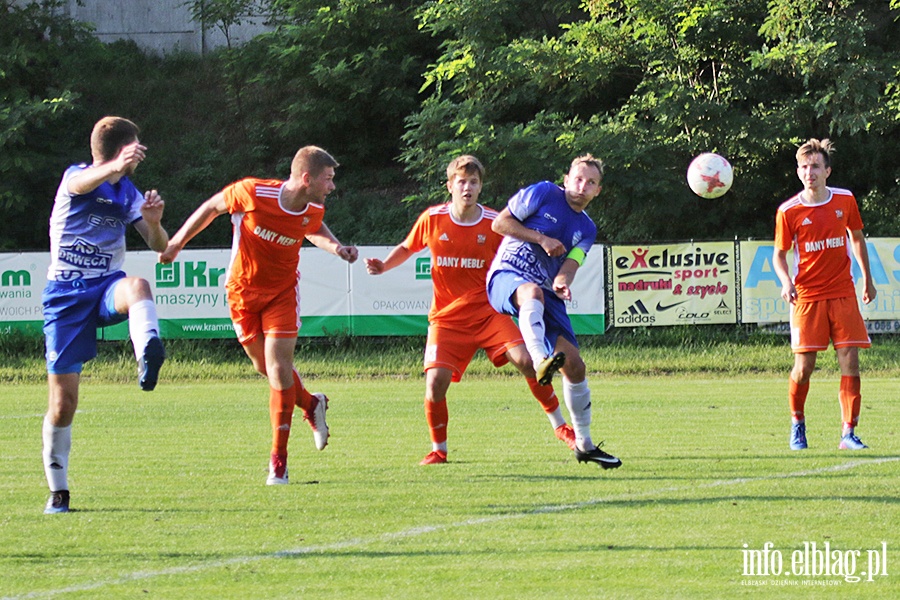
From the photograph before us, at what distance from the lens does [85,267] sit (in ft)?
21.2

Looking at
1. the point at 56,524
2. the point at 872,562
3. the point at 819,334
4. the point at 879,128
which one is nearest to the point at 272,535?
the point at 56,524

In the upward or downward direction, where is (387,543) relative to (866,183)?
downward

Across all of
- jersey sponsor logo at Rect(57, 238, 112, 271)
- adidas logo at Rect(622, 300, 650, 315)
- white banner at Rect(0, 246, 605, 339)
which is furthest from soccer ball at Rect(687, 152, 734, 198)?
jersey sponsor logo at Rect(57, 238, 112, 271)

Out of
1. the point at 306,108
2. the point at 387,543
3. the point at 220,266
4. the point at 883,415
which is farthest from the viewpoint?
the point at 306,108

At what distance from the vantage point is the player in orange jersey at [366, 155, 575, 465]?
872 centimetres

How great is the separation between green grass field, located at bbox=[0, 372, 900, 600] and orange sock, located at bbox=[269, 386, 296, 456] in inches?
11.4

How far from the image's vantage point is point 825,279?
30.3 ft

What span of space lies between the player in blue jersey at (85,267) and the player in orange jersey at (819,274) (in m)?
5.11

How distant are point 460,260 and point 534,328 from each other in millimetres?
1678

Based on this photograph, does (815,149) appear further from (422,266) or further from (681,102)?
(681,102)

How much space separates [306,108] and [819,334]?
21.8 metres

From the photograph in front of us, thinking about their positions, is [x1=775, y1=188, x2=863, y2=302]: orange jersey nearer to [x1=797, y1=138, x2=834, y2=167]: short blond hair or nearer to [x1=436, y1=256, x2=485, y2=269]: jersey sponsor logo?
[x1=797, y1=138, x2=834, y2=167]: short blond hair

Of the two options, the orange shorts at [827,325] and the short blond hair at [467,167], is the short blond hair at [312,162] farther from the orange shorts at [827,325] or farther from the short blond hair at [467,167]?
the orange shorts at [827,325]

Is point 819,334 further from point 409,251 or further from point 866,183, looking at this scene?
point 866,183
